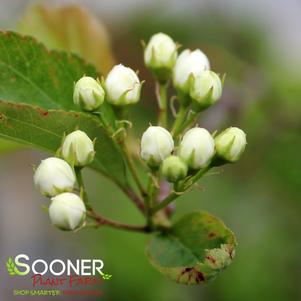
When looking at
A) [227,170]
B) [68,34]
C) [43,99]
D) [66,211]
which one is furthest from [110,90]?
[227,170]

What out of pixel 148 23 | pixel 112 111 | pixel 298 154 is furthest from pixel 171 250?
pixel 148 23

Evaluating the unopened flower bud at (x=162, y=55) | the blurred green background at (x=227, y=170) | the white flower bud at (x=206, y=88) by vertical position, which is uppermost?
the unopened flower bud at (x=162, y=55)

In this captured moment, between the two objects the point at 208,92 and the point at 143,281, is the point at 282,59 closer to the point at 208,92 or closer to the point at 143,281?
the point at 143,281

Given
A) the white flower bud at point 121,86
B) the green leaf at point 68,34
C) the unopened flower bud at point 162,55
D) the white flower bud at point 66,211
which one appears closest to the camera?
the white flower bud at point 66,211

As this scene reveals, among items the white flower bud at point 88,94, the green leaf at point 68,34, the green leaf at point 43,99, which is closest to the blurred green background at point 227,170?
the green leaf at point 68,34

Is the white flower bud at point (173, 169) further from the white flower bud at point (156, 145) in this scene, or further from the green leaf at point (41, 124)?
the green leaf at point (41, 124)

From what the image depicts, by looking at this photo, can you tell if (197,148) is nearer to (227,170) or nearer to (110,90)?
(110,90)

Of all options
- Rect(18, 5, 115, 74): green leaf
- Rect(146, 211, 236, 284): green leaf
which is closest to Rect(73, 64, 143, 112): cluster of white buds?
Rect(146, 211, 236, 284): green leaf
